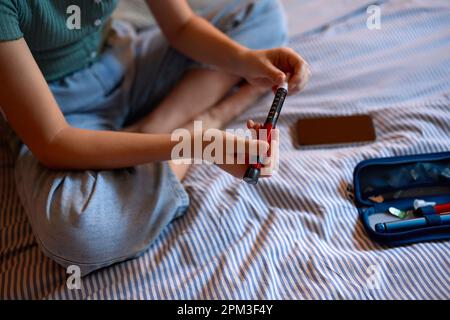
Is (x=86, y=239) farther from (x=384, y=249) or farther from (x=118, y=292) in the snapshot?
(x=384, y=249)

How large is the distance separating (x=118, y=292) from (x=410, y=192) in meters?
0.45

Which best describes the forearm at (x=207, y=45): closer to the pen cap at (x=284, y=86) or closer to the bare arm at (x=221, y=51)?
the bare arm at (x=221, y=51)

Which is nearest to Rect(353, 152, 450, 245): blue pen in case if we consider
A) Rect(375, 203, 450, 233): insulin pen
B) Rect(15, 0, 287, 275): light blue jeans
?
Rect(375, 203, 450, 233): insulin pen

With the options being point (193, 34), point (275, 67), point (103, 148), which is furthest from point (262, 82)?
point (103, 148)

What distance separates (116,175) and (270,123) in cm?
25

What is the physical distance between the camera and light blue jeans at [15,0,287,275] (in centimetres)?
64

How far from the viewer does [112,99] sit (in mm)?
827

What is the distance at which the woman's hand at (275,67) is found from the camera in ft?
2.22

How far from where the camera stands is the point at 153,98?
0.88 meters

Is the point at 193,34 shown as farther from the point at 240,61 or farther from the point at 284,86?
the point at 284,86

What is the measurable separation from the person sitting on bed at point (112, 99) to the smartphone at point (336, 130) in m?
0.12

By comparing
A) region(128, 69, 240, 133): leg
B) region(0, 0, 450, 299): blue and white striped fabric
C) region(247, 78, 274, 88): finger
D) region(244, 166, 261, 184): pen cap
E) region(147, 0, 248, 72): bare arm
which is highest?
region(147, 0, 248, 72): bare arm

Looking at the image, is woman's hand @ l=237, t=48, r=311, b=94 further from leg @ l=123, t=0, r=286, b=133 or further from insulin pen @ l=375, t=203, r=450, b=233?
insulin pen @ l=375, t=203, r=450, b=233

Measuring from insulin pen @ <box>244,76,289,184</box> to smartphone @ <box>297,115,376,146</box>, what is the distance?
0.56 feet
